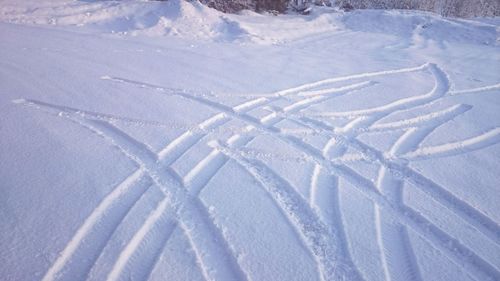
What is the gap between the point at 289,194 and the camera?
254 cm

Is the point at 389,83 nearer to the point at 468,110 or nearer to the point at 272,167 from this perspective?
the point at 468,110

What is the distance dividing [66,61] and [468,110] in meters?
4.57

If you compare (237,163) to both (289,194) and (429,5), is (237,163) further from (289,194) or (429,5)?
(429,5)

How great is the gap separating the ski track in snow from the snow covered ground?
11 millimetres

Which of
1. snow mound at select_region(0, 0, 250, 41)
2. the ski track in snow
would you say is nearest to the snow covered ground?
the ski track in snow

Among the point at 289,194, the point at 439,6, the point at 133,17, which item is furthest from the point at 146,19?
the point at 439,6

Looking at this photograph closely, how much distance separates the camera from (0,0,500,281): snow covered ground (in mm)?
2035

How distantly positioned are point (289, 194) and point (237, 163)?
51 cm

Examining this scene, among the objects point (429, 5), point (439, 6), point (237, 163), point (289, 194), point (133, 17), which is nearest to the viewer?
point (289, 194)

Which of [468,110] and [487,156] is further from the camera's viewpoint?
[468,110]

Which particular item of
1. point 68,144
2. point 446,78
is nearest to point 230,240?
point 68,144

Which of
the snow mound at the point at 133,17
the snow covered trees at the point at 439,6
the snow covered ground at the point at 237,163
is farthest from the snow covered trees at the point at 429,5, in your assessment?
the snow covered ground at the point at 237,163

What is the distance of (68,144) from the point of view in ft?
9.32

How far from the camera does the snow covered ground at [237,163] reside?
2.04 m
